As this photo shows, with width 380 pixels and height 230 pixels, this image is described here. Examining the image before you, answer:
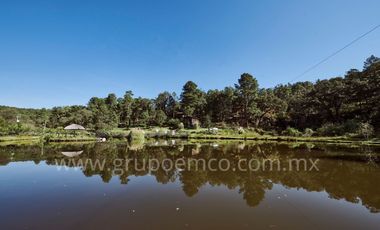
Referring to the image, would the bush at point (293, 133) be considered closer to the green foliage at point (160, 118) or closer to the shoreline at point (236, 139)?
the shoreline at point (236, 139)

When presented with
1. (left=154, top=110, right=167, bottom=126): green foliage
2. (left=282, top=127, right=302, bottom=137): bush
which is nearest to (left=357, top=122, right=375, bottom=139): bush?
(left=282, top=127, right=302, bottom=137): bush

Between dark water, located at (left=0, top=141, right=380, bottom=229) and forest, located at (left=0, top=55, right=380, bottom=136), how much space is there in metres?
25.6

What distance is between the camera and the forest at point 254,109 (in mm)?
38938

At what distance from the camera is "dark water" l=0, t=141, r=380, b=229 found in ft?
18.2

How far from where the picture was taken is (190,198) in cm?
750

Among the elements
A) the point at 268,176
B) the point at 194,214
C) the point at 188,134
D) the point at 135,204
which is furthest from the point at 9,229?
the point at 188,134

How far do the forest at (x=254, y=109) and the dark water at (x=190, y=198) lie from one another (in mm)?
25615

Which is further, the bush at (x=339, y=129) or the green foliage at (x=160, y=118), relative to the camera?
the green foliage at (x=160, y=118)

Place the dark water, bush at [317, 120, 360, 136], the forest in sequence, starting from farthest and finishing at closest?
the forest
bush at [317, 120, 360, 136]
the dark water

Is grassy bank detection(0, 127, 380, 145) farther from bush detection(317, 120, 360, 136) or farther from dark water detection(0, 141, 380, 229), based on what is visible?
dark water detection(0, 141, 380, 229)

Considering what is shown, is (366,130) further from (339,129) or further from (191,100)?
(191,100)

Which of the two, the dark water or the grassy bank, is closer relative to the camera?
the dark water

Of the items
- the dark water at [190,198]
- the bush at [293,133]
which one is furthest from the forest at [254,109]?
the dark water at [190,198]

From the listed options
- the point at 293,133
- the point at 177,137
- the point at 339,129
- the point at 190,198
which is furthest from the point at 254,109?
the point at 190,198
